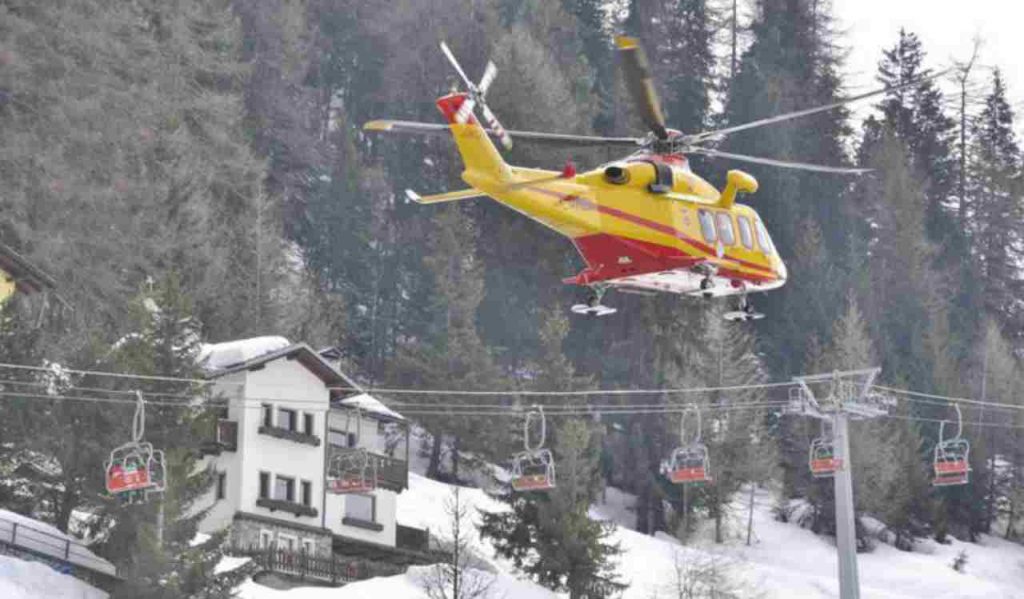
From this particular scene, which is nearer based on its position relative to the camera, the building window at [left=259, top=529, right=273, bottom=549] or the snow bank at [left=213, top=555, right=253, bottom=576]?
the snow bank at [left=213, top=555, right=253, bottom=576]

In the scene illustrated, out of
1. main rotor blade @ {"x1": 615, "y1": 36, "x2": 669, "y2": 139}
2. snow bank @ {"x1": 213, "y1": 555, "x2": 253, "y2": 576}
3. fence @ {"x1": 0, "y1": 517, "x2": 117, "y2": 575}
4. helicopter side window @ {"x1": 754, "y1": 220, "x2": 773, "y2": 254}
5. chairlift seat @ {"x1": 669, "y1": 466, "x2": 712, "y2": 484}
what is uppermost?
main rotor blade @ {"x1": 615, "y1": 36, "x2": 669, "y2": 139}

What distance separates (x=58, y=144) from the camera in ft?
220

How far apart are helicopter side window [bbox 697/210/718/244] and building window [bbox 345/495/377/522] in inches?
1015

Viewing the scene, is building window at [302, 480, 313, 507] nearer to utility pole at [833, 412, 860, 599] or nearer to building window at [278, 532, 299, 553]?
building window at [278, 532, 299, 553]

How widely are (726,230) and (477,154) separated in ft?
18.1

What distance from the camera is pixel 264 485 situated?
57.4 m

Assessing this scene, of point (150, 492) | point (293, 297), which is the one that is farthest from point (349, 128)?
point (150, 492)

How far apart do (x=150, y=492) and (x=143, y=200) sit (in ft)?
100

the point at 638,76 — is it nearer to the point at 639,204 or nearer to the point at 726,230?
the point at 639,204

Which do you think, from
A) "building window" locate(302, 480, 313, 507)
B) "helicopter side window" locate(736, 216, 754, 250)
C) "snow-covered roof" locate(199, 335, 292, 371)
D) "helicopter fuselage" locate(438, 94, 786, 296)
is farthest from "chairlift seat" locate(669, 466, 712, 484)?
"snow-covered roof" locate(199, 335, 292, 371)

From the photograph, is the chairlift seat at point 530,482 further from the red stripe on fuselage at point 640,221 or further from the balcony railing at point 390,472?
the balcony railing at point 390,472

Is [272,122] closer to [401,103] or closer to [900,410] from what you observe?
[401,103]

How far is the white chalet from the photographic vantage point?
56469mm

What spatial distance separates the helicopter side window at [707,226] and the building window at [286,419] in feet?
78.0
